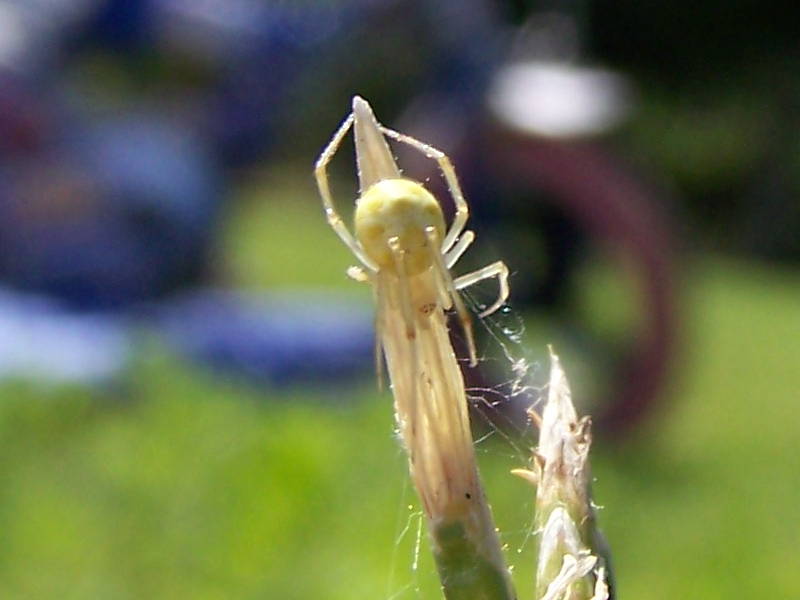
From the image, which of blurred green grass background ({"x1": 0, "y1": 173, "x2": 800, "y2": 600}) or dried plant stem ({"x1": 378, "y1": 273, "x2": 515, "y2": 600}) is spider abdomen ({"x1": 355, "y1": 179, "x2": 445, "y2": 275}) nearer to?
dried plant stem ({"x1": 378, "y1": 273, "x2": 515, "y2": 600})

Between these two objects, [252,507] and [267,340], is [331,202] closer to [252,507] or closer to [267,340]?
[252,507]

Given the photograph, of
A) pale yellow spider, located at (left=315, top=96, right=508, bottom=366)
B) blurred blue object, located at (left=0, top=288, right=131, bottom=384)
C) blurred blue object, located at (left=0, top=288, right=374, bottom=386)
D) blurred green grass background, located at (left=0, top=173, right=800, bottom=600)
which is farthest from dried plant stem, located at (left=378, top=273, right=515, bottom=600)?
blurred blue object, located at (left=0, top=288, right=374, bottom=386)

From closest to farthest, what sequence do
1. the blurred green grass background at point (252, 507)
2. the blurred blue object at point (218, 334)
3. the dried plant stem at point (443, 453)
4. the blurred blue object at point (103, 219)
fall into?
1. the dried plant stem at point (443, 453)
2. the blurred green grass background at point (252, 507)
3. the blurred blue object at point (218, 334)
4. the blurred blue object at point (103, 219)

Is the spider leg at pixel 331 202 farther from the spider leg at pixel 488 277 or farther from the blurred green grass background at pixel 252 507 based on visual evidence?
the blurred green grass background at pixel 252 507

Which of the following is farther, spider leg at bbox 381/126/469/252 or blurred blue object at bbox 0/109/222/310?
blurred blue object at bbox 0/109/222/310

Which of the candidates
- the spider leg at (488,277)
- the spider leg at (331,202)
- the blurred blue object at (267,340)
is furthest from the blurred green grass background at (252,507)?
the spider leg at (331,202)

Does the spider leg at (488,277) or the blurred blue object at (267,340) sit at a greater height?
the blurred blue object at (267,340)
